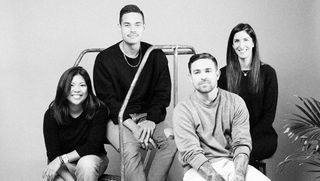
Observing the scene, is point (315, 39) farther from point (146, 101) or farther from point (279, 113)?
point (146, 101)

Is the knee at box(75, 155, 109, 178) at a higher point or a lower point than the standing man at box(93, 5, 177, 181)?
lower

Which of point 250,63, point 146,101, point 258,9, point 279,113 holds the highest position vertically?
point 258,9

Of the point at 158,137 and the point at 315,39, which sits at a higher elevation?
the point at 315,39

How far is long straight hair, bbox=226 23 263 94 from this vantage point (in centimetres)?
356

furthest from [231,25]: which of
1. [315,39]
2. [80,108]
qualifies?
[80,108]

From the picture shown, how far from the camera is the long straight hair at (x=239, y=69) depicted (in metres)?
3.56

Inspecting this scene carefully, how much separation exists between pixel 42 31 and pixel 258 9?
1.78 m

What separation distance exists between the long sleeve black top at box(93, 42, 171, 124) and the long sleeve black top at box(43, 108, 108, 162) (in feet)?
0.37

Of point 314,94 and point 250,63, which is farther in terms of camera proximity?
point 314,94

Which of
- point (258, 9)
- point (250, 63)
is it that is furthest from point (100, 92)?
point (258, 9)

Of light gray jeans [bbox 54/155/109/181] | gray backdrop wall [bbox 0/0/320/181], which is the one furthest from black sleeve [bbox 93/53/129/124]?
gray backdrop wall [bbox 0/0/320/181]

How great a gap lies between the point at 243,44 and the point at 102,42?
139 centimetres

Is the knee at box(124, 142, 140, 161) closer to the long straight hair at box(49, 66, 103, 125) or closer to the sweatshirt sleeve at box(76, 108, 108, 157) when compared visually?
the sweatshirt sleeve at box(76, 108, 108, 157)

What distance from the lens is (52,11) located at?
14.7 ft
